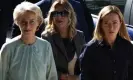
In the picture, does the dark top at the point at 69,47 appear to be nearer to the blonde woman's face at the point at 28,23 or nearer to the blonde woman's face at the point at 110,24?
the blonde woman's face at the point at 110,24

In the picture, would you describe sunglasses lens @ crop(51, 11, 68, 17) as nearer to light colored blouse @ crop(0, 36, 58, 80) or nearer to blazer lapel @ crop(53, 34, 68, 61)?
blazer lapel @ crop(53, 34, 68, 61)

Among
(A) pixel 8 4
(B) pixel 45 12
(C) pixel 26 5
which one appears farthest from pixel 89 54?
(A) pixel 8 4

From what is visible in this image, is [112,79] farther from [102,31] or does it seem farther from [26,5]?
[26,5]

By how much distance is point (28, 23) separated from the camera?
333 centimetres

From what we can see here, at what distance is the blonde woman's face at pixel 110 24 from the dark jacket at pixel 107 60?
0.31 ft

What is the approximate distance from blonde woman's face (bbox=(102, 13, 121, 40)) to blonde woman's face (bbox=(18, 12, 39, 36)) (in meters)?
0.61

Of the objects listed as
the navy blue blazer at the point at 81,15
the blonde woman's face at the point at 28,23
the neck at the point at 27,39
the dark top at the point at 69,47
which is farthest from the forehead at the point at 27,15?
the navy blue blazer at the point at 81,15

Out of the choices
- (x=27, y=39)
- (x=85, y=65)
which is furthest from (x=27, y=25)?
(x=85, y=65)

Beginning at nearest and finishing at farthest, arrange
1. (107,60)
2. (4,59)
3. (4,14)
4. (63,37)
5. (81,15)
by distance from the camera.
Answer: (4,59), (107,60), (63,37), (81,15), (4,14)

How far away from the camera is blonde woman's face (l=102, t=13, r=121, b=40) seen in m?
3.48

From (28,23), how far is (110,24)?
71cm

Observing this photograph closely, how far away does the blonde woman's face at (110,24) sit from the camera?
11.4ft

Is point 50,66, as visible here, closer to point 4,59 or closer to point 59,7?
point 4,59

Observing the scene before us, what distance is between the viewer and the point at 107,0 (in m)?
6.02
